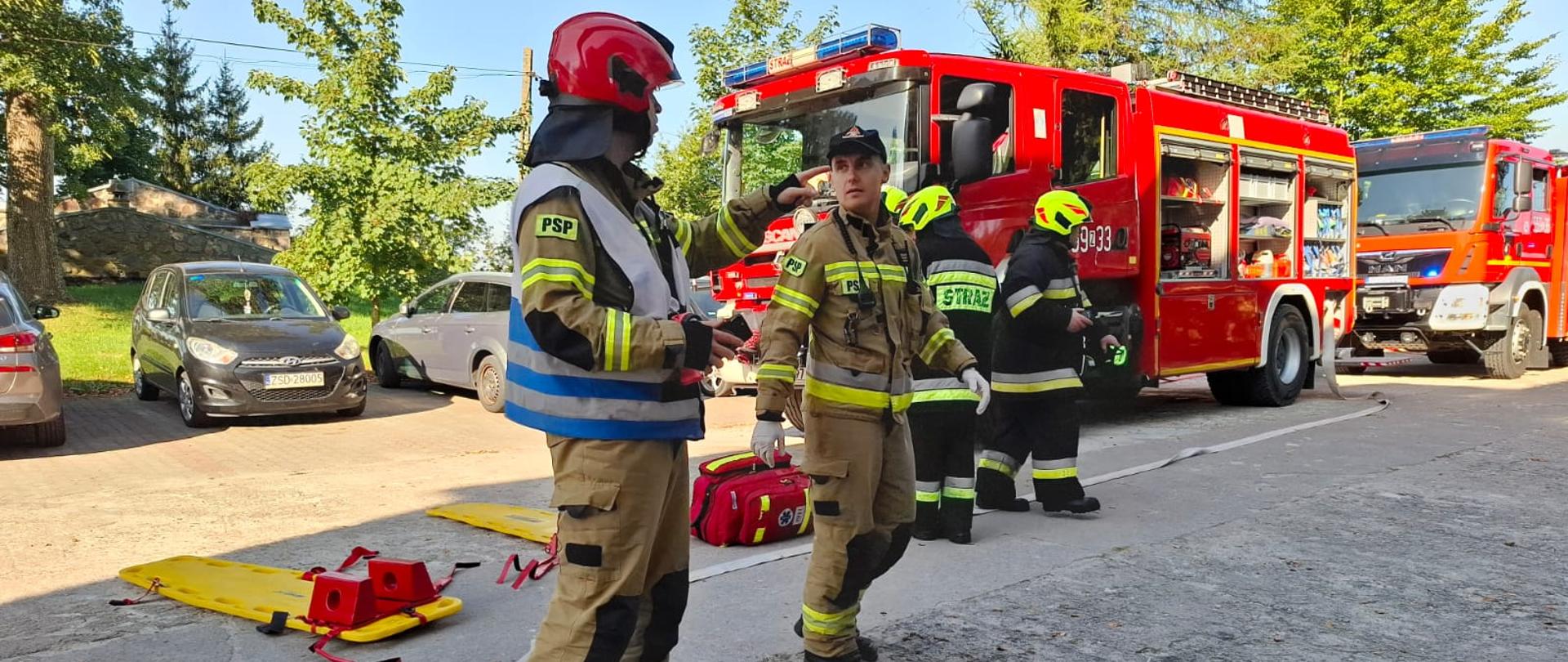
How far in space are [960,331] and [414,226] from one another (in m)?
10.2

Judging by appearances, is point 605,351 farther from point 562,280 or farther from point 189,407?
point 189,407

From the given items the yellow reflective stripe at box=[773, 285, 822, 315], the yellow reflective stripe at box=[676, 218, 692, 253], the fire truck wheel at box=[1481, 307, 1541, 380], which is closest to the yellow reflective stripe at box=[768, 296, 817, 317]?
the yellow reflective stripe at box=[773, 285, 822, 315]

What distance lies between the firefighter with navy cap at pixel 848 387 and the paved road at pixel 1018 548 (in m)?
0.40

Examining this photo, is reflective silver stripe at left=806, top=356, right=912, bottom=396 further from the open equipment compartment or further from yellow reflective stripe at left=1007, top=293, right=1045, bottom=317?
the open equipment compartment

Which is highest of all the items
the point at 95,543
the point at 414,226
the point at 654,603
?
the point at 414,226

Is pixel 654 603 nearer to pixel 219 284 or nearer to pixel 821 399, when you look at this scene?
pixel 821 399

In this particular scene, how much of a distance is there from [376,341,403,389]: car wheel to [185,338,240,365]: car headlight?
341cm

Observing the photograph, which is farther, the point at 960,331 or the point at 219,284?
the point at 219,284

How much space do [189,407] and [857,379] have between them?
839 centimetres

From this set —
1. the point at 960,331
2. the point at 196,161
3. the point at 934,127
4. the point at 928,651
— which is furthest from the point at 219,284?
the point at 196,161

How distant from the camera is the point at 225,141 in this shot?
55.4 m

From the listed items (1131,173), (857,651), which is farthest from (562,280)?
(1131,173)

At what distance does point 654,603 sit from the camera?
2652 millimetres

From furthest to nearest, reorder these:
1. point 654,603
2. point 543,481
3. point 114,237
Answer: point 114,237 < point 543,481 < point 654,603
